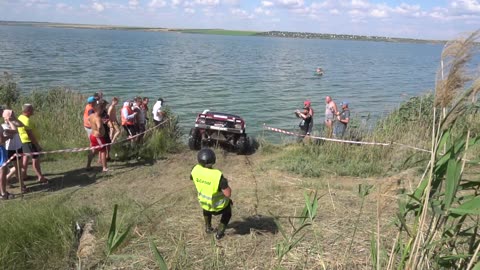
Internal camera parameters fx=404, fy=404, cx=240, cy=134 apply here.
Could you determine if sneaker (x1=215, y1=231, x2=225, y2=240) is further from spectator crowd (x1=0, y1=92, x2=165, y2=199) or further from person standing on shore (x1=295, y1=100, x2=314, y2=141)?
person standing on shore (x1=295, y1=100, x2=314, y2=141)

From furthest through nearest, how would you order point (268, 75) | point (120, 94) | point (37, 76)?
point (268, 75)
point (37, 76)
point (120, 94)

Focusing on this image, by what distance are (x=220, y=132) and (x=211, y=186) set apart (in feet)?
20.5

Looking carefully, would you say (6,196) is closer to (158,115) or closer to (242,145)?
(158,115)

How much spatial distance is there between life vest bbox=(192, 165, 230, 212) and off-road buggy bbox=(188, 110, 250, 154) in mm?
5870

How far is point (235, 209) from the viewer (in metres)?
6.55

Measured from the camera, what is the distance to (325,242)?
Result: 4594 millimetres

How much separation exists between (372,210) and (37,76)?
28607mm

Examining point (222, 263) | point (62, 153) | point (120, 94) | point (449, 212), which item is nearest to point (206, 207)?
point (222, 263)

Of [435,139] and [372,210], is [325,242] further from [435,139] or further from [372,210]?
[435,139]

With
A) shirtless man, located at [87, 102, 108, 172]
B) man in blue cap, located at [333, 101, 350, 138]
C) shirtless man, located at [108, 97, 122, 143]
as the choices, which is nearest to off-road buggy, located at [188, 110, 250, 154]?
shirtless man, located at [108, 97, 122, 143]

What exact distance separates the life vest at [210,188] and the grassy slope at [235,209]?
17.0 inches

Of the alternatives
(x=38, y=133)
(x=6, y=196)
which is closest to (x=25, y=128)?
(x=38, y=133)

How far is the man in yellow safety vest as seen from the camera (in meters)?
4.96

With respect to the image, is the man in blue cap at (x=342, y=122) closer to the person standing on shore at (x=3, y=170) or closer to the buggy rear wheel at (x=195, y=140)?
the buggy rear wheel at (x=195, y=140)
